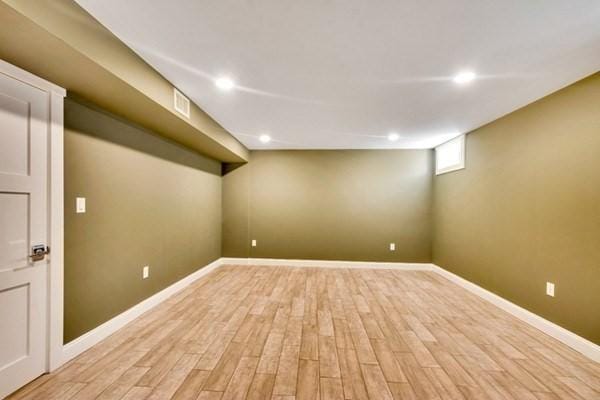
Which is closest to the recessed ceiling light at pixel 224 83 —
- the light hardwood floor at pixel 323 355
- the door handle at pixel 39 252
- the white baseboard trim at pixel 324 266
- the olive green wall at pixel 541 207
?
the door handle at pixel 39 252

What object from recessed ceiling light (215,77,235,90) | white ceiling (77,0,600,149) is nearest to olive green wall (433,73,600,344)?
white ceiling (77,0,600,149)

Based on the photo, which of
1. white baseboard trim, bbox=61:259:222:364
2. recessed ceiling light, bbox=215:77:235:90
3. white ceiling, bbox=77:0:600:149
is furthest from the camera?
recessed ceiling light, bbox=215:77:235:90

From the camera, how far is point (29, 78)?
1567 mm

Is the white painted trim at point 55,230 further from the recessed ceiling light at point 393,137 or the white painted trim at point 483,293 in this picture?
the recessed ceiling light at point 393,137

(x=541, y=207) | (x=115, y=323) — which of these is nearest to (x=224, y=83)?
(x=115, y=323)

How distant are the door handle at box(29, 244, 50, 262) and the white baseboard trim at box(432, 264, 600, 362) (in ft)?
13.5

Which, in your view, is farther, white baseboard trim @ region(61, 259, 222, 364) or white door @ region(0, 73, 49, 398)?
white baseboard trim @ region(61, 259, 222, 364)

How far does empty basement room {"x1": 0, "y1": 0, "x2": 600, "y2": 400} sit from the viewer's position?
1.47 meters

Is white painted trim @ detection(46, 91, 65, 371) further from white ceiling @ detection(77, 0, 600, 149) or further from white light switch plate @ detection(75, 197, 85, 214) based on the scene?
white ceiling @ detection(77, 0, 600, 149)

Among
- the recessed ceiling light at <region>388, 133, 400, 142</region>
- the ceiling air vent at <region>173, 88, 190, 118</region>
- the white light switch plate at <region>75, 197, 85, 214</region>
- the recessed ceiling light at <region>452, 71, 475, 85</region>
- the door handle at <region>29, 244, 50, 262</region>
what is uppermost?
the recessed ceiling light at <region>452, 71, 475, 85</region>

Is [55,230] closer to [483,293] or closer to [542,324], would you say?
[542,324]

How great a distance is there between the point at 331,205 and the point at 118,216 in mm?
3346

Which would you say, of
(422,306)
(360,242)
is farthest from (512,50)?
(360,242)

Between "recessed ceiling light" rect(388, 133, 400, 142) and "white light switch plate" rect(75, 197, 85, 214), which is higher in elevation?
"recessed ceiling light" rect(388, 133, 400, 142)
